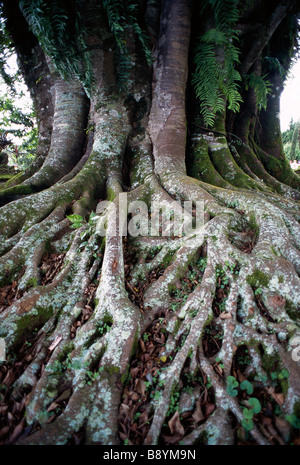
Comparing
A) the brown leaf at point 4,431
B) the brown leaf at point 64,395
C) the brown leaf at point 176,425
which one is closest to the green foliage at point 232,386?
the brown leaf at point 176,425

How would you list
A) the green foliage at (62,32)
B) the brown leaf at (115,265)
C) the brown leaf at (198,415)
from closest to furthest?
1. the brown leaf at (198,415)
2. the brown leaf at (115,265)
3. the green foliage at (62,32)

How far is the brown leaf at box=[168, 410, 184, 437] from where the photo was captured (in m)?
1.53

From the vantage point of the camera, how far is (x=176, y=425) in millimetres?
1562

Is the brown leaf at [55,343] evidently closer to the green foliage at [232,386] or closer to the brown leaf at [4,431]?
the brown leaf at [4,431]

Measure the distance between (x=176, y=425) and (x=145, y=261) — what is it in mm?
1594

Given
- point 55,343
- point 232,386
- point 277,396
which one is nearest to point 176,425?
point 232,386

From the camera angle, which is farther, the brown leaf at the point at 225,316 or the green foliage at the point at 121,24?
the green foliage at the point at 121,24

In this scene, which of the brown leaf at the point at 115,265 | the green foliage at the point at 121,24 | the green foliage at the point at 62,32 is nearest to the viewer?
the brown leaf at the point at 115,265

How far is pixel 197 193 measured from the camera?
326 centimetres

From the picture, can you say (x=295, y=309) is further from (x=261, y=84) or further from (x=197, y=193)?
(x=261, y=84)

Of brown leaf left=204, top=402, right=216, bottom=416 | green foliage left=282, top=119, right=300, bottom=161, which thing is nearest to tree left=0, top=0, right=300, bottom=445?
brown leaf left=204, top=402, right=216, bottom=416

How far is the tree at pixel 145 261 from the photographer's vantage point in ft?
5.30

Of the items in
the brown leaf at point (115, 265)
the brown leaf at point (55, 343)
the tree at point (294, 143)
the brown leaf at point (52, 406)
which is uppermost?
the tree at point (294, 143)

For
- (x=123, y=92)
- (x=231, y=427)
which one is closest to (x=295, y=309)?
(x=231, y=427)
